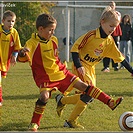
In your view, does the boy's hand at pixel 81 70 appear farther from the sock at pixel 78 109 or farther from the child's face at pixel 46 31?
the child's face at pixel 46 31

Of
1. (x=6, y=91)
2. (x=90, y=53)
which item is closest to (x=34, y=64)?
(x=90, y=53)

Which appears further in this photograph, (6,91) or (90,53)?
(6,91)

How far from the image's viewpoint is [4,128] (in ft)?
16.7

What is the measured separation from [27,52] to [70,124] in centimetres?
110

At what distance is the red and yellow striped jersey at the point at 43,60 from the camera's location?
505 centimetres

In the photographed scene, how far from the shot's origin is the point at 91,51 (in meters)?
5.52

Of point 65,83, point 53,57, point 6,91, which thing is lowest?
point 6,91

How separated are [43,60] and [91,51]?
76cm

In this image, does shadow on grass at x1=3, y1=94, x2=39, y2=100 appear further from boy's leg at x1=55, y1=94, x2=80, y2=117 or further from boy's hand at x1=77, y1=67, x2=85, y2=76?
boy's hand at x1=77, y1=67, x2=85, y2=76

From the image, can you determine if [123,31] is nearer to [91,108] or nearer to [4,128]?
[91,108]

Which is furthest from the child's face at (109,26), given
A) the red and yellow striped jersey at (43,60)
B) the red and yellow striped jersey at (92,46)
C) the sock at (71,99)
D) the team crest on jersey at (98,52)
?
the sock at (71,99)

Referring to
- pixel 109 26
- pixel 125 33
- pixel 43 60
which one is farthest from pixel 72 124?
pixel 125 33

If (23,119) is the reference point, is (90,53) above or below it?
above

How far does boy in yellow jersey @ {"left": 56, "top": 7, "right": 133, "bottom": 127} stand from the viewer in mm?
5324
